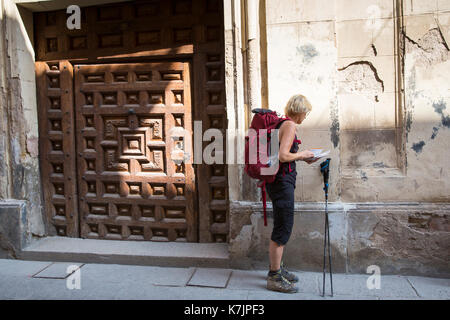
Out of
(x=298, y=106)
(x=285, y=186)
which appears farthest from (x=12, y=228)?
(x=298, y=106)

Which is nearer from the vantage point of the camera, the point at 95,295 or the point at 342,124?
the point at 95,295

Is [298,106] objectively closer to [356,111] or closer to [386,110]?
[356,111]

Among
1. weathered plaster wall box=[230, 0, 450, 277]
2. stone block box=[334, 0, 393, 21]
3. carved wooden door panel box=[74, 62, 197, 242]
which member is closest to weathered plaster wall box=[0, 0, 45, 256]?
carved wooden door panel box=[74, 62, 197, 242]

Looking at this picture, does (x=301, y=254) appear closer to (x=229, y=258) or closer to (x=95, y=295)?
(x=229, y=258)

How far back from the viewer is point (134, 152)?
493 centimetres

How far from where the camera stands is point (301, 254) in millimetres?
4125

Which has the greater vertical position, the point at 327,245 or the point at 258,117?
the point at 258,117

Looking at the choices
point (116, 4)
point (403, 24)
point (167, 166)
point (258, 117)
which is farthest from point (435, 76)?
point (116, 4)

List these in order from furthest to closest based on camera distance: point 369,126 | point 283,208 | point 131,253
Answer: point 131,253, point 369,126, point 283,208

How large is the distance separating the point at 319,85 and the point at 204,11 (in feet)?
5.46

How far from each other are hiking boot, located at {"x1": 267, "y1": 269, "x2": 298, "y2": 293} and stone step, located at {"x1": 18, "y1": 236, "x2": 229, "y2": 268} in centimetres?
71

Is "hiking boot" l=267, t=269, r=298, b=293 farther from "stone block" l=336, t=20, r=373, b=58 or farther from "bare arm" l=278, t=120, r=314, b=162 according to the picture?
"stone block" l=336, t=20, r=373, b=58

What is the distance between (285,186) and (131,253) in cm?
205

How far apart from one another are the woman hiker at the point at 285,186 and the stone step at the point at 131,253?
78 centimetres
